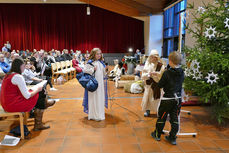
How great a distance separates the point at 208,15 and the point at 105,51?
1357cm

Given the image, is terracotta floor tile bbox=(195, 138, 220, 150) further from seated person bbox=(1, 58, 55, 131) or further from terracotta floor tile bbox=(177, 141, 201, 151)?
seated person bbox=(1, 58, 55, 131)

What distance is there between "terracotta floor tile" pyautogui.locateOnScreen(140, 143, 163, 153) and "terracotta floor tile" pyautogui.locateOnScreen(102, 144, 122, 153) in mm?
358

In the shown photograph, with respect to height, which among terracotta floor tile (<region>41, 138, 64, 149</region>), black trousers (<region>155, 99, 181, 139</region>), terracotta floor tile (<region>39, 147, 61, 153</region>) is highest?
black trousers (<region>155, 99, 181, 139</region>)

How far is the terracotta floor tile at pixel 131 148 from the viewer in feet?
8.77

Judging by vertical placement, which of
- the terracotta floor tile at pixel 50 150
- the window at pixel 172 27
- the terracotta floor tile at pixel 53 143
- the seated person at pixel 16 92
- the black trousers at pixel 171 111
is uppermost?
the window at pixel 172 27

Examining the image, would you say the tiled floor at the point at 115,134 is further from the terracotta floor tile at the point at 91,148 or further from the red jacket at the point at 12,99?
the red jacket at the point at 12,99

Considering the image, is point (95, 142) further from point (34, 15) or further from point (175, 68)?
point (34, 15)

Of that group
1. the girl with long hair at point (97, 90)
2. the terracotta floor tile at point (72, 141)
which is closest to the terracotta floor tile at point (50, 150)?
the terracotta floor tile at point (72, 141)

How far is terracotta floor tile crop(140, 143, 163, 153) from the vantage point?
268cm

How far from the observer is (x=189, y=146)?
280cm

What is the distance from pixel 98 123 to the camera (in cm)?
364

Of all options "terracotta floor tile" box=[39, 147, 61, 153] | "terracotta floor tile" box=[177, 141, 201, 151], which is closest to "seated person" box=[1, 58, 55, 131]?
"terracotta floor tile" box=[39, 147, 61, 153]

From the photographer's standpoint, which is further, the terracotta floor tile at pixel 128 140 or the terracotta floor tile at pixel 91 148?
the terracotta floor tile at pixel 128 140

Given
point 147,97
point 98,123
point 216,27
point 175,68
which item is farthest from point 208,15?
point 98,123
